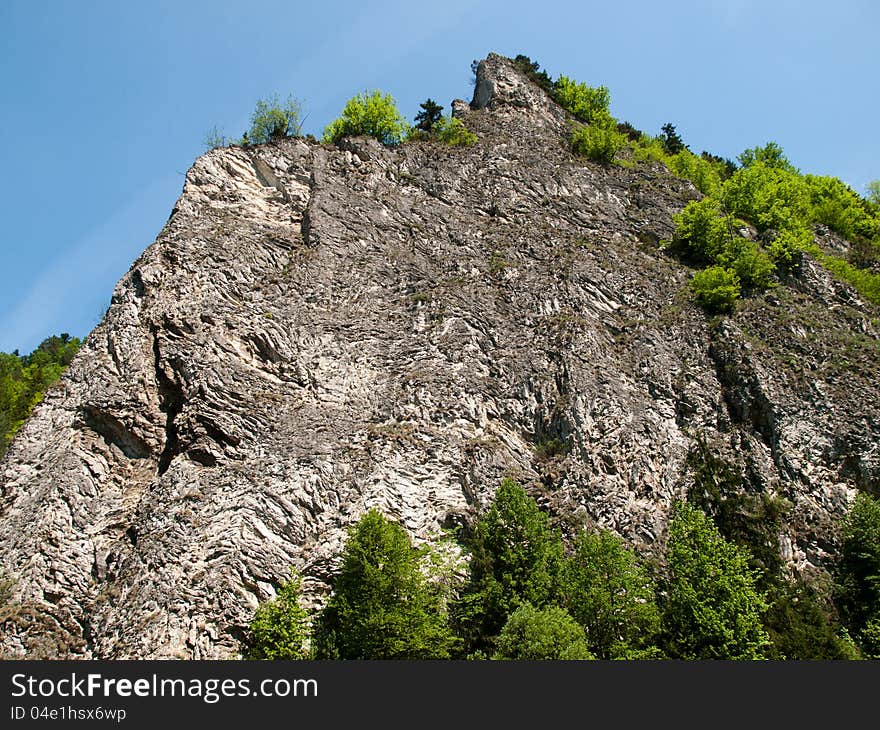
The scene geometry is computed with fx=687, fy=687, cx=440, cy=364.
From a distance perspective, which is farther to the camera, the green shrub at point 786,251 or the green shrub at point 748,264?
the green shrub at point 786,251

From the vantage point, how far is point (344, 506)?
26.1m

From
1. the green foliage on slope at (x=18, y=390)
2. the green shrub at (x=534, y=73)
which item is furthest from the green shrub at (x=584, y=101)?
the green foliage on slope at (x=18, y=390)

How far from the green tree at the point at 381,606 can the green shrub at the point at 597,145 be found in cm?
3488

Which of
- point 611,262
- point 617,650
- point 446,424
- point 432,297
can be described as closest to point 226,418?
point 446,424

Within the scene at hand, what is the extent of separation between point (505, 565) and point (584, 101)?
46.8m

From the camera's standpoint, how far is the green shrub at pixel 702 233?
4059 centimetres

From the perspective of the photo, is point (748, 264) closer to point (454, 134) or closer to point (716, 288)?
point (716, 288)

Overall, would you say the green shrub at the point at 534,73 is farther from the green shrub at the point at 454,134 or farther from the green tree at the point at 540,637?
the green tree at the point at 540,637

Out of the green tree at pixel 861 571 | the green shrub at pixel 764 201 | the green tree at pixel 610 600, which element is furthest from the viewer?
the green shrub at pixel 764 201

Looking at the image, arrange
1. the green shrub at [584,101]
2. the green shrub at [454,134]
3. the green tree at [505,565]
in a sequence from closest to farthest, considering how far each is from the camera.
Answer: the green tree at [505,565] → the green shrub at [454,134] → the green shrub at [584,101]

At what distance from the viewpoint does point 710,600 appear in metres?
23.3

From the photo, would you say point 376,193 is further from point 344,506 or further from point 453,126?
point 344,506

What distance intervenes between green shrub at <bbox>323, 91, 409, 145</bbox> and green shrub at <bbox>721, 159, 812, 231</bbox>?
22.9m

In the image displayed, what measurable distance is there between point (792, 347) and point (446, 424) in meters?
18.0
